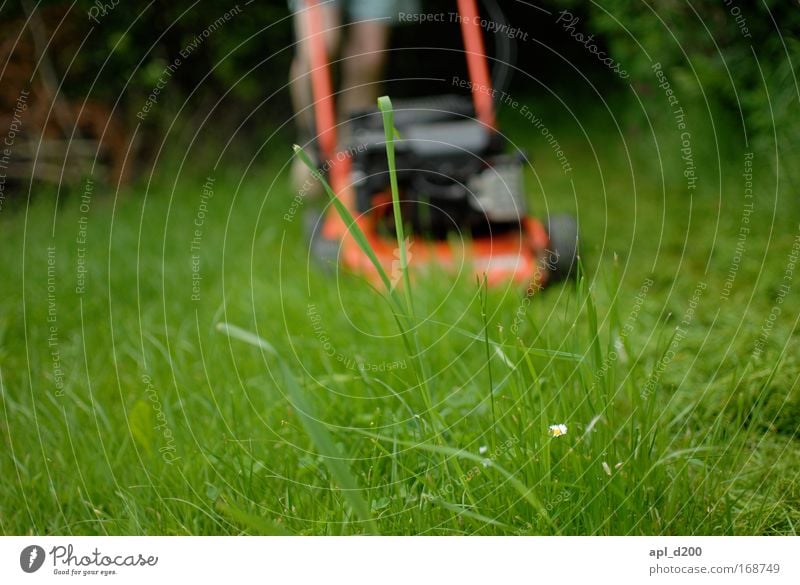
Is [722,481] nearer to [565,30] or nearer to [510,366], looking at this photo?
[510,366]

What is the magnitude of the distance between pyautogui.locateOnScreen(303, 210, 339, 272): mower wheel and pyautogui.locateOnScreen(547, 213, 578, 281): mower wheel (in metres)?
0.48

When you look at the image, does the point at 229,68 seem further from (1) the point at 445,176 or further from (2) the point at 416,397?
(2) the point at 416,397

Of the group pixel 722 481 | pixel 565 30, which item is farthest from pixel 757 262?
pixel 565 30

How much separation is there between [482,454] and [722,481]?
280 mm

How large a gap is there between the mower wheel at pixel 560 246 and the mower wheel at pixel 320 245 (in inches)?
18.8

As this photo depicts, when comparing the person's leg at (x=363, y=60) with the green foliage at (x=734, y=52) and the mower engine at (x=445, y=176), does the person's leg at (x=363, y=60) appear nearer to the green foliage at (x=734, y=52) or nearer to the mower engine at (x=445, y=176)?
the mower engine at (x=445, y=176)

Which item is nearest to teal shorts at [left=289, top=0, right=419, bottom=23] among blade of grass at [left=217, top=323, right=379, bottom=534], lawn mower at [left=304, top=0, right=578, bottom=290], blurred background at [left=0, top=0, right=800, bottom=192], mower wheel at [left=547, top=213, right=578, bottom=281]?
blurred background at [left=0, top=0, right=800, bottom=192]

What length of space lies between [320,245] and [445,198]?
328 millimetres

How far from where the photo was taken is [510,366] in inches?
35.9

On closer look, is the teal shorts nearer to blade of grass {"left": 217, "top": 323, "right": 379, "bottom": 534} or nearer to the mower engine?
the mower engine

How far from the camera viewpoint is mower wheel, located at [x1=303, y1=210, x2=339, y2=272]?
1.76 meters

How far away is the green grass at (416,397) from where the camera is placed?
85 cm
